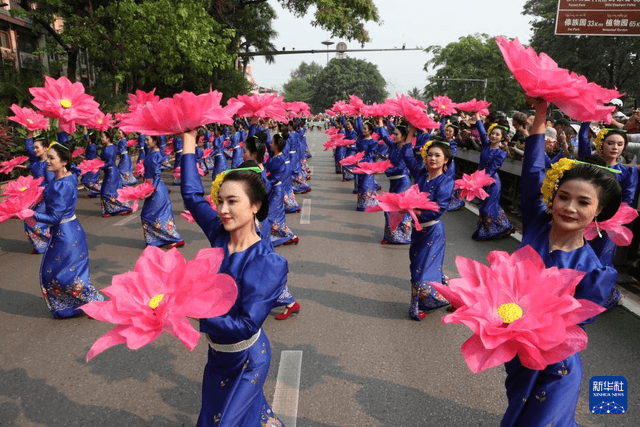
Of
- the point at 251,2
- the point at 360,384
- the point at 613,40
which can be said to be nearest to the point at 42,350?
Answer: the point at 360,384

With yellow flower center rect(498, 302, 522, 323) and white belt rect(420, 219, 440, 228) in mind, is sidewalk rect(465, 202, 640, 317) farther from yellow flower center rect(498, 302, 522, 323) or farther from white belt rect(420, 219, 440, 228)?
yellow flower center rect(498, 302, 522, 323)

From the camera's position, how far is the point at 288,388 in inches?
128

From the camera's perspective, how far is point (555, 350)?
1336 mm

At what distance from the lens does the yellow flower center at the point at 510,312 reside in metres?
1.34

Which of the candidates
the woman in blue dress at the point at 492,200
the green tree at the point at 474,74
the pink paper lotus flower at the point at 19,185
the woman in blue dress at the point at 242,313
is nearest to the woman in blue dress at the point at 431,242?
the woman in blue dress at the point at 242,313

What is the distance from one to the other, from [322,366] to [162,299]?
237 cm

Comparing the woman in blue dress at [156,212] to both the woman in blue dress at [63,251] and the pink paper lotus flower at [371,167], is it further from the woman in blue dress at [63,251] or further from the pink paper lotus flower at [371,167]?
the pink paper lotus flower at [371,167]

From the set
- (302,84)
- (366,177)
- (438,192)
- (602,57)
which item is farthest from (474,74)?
Result: (302,84)

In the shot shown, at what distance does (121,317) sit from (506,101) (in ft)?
136

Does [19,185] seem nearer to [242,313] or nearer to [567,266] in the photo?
[242,313]

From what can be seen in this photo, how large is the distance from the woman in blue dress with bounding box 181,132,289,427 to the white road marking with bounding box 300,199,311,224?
6485 mm

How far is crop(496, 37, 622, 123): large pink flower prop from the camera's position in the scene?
1.79 m

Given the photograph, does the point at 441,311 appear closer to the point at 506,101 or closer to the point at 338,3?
the point at 338,3

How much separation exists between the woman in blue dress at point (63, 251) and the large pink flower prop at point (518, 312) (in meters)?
4.08
